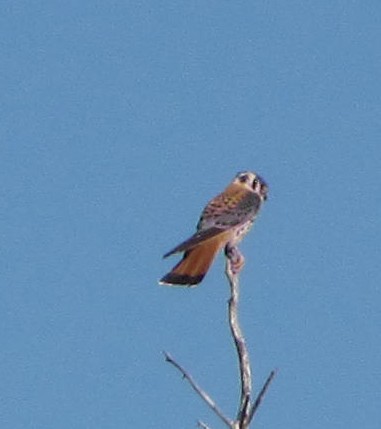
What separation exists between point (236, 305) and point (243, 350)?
0.49m

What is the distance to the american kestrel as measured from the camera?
348 inches

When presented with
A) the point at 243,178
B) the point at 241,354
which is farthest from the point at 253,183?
the point at 241,354

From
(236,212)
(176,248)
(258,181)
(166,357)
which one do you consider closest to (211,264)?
(176,248)

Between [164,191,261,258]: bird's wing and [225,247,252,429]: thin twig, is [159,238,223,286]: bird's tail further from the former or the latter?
[225,247,252,429]: thin twig

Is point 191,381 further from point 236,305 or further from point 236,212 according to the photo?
point 236,212

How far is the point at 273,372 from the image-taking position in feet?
20.0

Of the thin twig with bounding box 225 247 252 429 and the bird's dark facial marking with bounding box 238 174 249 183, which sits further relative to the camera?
the bird's dark facial marking with bounding box 238 174 249 183

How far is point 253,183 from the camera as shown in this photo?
10742 mm

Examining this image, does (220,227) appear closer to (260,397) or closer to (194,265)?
(194,265)

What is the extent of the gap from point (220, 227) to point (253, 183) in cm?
115

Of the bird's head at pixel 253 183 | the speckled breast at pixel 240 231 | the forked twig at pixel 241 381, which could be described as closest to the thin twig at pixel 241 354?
the forked twig at pixel 241 381

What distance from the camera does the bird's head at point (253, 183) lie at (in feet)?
34.9

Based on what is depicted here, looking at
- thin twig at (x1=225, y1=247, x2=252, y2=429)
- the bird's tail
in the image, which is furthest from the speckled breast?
thin twig at (x1=225, y1=247, x2=252, y2=429)

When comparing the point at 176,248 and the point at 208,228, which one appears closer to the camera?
the point at 176,248
